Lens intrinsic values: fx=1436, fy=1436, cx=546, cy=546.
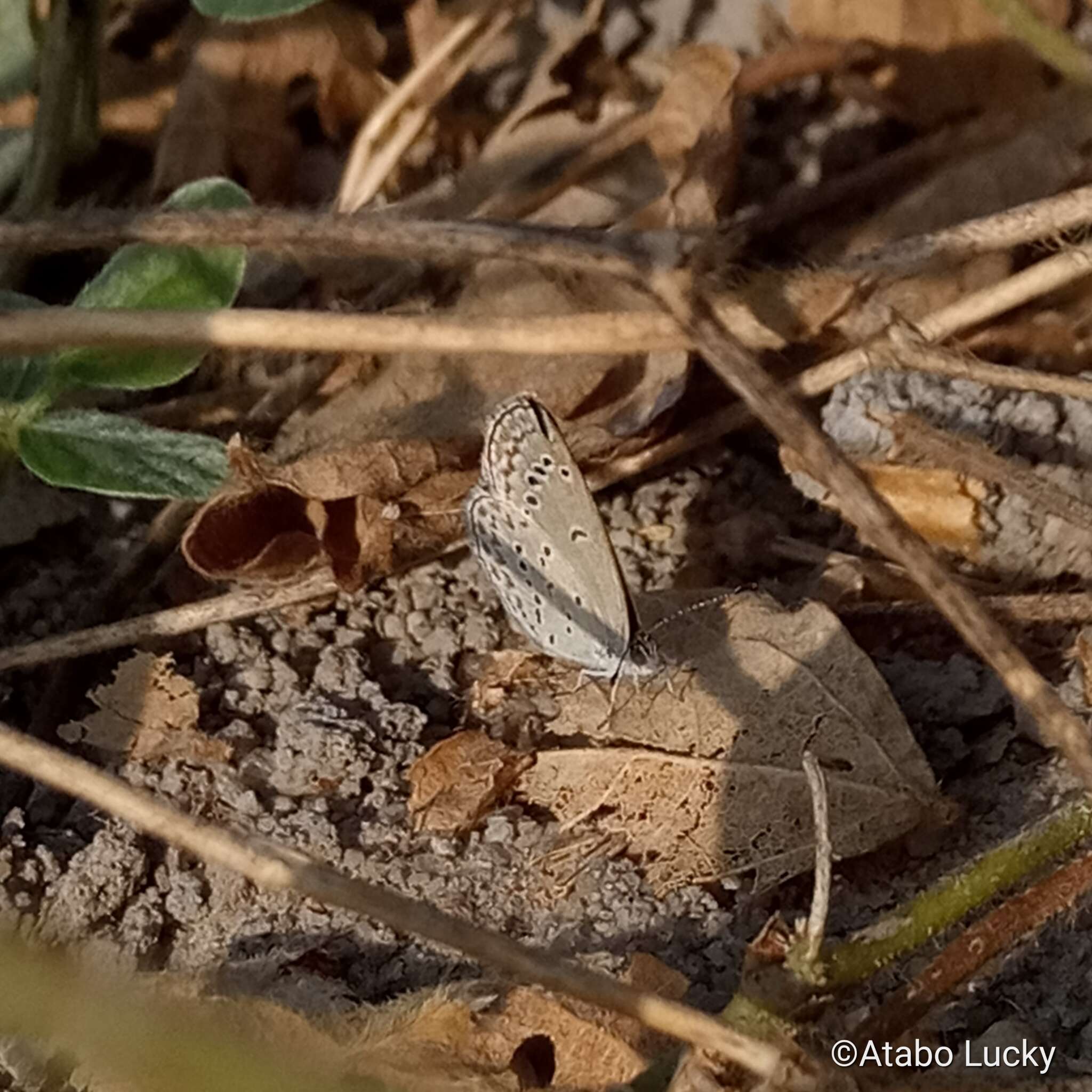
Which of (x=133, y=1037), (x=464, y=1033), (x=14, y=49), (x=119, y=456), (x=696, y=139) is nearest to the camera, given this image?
(x=133, y=1037)

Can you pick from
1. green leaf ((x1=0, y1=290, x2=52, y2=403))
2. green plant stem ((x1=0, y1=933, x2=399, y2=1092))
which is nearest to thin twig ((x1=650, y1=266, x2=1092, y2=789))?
green plant stem ((x1=0, y1=933, x2=399, y2=1092))

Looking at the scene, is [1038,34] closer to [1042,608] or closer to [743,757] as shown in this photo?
[1042,608]

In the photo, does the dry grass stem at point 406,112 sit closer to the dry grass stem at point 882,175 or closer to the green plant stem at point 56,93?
the green plant stem at point 56,93

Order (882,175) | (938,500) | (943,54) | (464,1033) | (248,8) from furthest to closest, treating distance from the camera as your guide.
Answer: (943,54)
(882,175)
(938,500)
(248,8)
(464,1033)

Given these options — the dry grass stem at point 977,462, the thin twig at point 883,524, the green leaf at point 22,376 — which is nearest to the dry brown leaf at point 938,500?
the dry grass stem at point 977,462

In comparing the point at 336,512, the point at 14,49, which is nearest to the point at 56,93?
the point at 14,49

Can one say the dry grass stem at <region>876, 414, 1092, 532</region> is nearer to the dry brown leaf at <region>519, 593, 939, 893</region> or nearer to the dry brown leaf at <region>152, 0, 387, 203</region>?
the dry brown leaf at <region>519, 593, 939, 893</region>

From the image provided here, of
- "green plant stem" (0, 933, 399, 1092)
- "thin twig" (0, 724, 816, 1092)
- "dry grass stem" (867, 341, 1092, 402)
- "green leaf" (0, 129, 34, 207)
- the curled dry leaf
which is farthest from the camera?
"green leaf" (0, 129, 34, 207)
